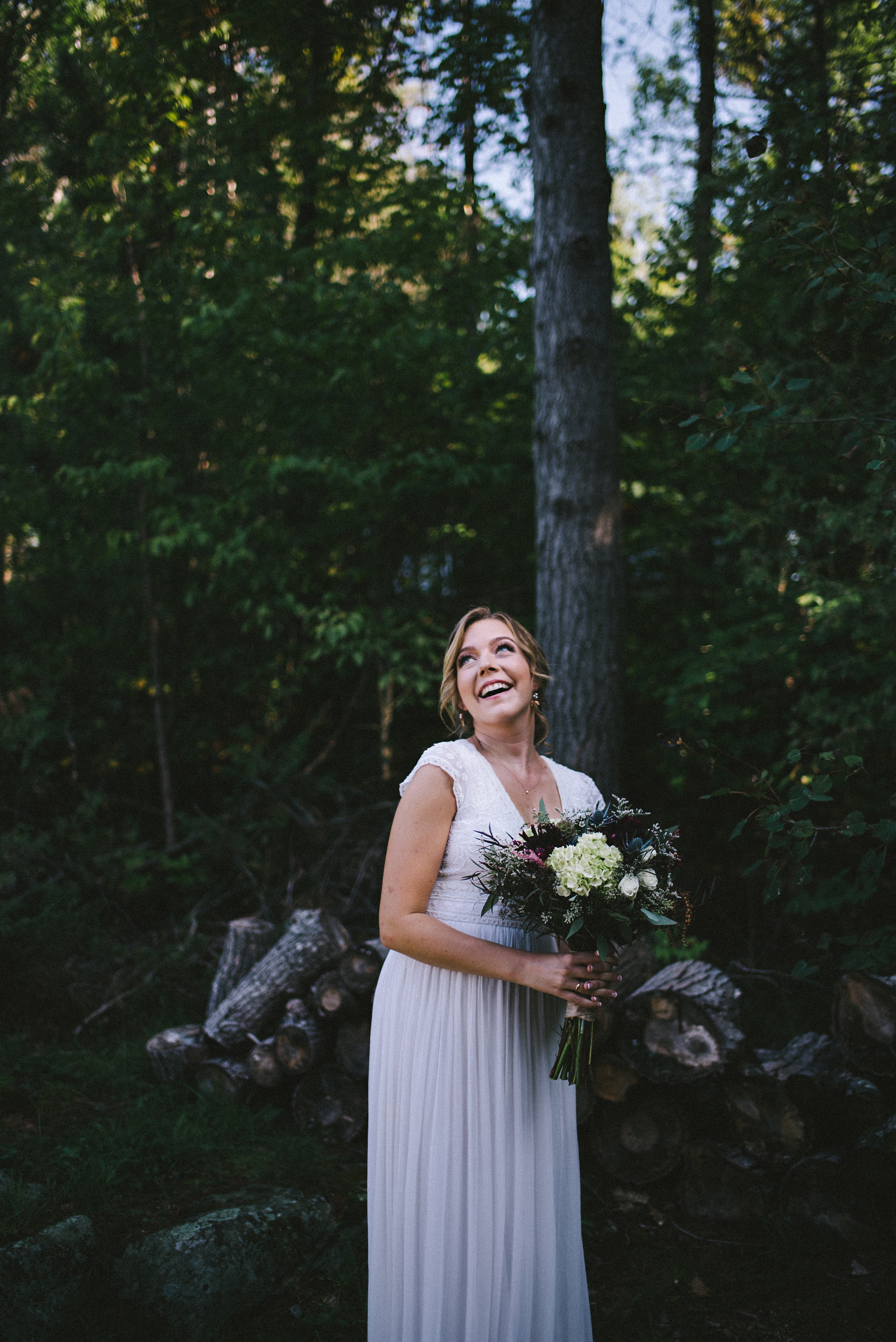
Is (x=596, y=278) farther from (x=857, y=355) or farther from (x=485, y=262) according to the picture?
(x=485, y=262)

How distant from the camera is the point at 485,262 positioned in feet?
20.4

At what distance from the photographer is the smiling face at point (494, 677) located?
2.28 metres

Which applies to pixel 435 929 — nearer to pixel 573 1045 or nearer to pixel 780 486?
pixel 573 1045

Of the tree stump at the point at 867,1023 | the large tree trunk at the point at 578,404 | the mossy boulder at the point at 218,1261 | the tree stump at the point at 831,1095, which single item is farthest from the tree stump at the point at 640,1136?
the large tree trunk at the point at 578,404

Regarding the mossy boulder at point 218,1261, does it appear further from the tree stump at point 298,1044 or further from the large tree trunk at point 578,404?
the large tree trunk at point 578,404

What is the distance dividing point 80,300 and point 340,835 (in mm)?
4257

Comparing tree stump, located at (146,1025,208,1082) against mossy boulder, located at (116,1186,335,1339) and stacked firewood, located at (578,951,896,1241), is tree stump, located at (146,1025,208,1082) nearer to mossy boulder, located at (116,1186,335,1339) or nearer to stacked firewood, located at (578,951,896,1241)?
mossy boulder, located at (116,1186,335,1339)

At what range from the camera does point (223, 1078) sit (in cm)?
408

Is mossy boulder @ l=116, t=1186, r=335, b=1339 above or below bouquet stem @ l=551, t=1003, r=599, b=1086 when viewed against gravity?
below

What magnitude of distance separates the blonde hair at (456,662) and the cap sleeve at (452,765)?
0.25m

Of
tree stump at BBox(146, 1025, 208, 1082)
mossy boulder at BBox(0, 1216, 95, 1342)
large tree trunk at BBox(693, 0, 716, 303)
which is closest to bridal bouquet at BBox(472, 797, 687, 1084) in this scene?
mossy boulder at BBox(0, 1216, 95, 1342)

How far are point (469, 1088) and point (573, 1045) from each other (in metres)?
0.29

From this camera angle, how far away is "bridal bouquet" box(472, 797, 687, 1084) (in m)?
1.92

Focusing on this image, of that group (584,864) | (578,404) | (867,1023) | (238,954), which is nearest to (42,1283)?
(238,954)
